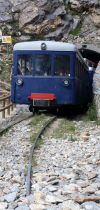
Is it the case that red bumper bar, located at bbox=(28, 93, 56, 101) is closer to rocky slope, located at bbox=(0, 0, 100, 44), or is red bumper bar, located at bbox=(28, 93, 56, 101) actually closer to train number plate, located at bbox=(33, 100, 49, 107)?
train number plate, located at bbox=(33, 100, 49, 107)

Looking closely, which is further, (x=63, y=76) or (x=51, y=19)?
(x=51, y=19)

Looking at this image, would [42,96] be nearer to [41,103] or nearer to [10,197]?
[41,103]

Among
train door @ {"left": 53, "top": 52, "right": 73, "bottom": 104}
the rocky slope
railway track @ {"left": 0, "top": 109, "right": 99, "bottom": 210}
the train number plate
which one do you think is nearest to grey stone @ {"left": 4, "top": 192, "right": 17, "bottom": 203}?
railway track @ {"left": 0, "top": 109, "right": 99, "bottom": 210}

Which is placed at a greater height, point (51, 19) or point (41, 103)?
point (41, 103)

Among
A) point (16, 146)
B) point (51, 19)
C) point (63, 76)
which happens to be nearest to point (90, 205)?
point (16, 146)

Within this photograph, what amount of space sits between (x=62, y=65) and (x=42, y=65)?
2.39 feet

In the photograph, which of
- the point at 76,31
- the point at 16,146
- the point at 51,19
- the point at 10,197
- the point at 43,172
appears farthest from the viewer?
the point at 76,31

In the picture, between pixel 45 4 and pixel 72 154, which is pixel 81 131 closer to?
pixel 72 154

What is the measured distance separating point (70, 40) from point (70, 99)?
27.6 meters

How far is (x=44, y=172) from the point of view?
29.3ft

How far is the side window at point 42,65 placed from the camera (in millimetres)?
19831

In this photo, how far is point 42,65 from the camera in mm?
19938

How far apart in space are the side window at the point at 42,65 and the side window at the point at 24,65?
0.26 metres

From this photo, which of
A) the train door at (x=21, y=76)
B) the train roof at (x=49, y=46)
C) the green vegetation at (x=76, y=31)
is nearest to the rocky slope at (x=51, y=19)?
the green vegetation at (x=76, y=31)
